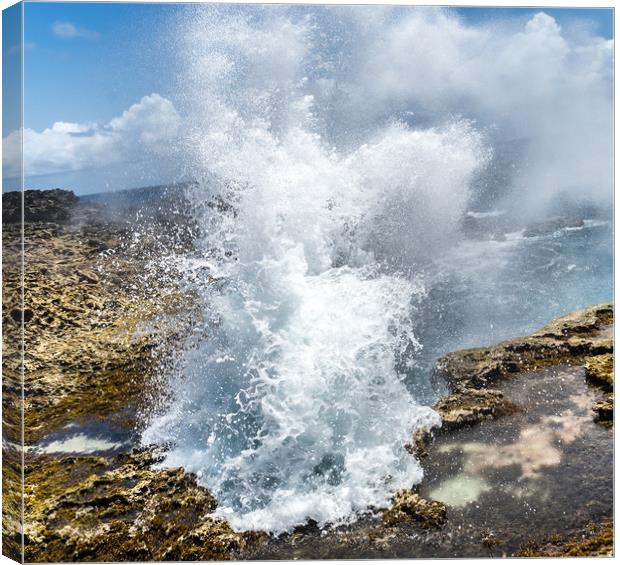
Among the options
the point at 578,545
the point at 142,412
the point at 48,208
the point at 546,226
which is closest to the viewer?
the point at 578,545

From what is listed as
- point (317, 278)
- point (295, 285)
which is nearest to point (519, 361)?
point (317, 278)

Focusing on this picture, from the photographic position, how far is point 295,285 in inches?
179

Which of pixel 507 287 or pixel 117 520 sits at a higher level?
pixel 507 287

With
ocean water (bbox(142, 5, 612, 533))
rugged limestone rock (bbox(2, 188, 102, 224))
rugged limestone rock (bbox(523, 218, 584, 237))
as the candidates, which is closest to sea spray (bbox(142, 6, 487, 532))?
ocean water (bbox(142, 5, 612, 533))

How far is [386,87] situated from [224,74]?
1.36 meters

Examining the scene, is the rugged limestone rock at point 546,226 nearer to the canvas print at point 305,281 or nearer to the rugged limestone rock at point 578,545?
the canvas print at point 305,281

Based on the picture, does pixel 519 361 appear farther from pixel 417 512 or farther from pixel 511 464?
pixel 417 512

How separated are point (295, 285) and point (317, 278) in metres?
0.21

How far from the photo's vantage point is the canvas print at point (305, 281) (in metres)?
3.79

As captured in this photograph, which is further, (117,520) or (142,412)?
(142,412)

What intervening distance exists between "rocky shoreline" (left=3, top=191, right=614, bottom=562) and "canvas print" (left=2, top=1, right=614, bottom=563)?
0.02 m

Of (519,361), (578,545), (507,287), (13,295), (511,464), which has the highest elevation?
(507,287)

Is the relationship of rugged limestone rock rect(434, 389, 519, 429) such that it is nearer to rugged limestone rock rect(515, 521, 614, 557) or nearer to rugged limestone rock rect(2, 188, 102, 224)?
rugged limestone rock rect(515, 521, 614, 557)

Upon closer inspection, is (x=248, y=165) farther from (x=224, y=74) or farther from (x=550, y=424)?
(x=550, y=424)
